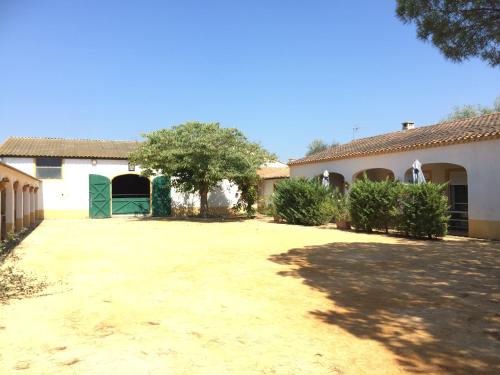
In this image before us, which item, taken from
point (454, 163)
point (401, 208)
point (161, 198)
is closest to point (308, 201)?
point (401, 208)

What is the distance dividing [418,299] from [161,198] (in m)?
20.5

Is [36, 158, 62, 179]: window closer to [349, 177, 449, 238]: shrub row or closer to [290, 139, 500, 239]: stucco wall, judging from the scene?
[349, 177, 449, 238]: shrub row

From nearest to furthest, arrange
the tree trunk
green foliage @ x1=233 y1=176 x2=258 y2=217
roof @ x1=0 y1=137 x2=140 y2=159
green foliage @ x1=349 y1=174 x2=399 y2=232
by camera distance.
→ green foliage @ x1=349 y1=174 x2=399 y2=232
the tree trunk
roof @ x1=0 y1=137 x2=140 y2=159
green foliage @ x1=233 y1=176 x2=258 y2=217

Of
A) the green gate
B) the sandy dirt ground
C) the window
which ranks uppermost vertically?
the window

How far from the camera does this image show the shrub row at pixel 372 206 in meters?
12.0

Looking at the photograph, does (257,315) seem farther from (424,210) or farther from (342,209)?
(342,209)

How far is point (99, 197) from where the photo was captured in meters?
22.7

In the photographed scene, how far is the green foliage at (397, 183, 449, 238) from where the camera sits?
11.9m

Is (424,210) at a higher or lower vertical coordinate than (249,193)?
lower

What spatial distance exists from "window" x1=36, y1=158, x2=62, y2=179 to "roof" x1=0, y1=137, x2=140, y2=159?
1.23 feet

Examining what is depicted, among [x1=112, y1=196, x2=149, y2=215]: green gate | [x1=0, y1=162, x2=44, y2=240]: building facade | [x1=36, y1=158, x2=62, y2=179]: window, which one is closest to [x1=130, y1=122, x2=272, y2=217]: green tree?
[x1=112, y1=196, x2=149, y2=215]: green gate

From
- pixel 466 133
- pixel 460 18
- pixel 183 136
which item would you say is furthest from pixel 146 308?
pixel 183 136

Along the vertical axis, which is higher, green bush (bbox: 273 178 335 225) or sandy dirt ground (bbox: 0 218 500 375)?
green bush (bbox: 273 178 335 225)

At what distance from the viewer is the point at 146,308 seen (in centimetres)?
505
